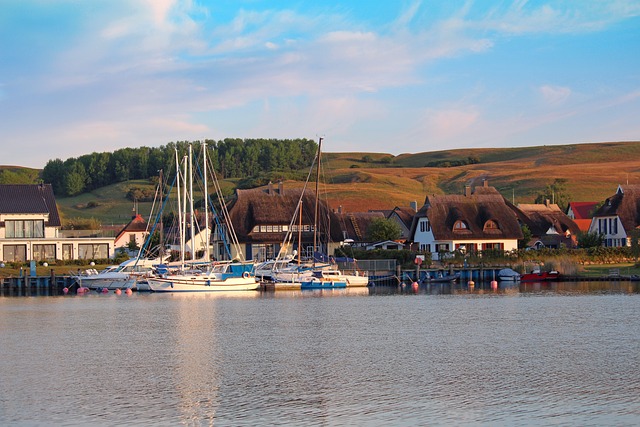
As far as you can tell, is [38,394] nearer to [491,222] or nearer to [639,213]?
[491,222]

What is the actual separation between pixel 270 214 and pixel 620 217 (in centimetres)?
3264

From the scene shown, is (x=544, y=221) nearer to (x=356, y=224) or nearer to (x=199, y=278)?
(x=356, y=224)

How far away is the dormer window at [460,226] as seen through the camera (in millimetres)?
90625

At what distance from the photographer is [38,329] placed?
1772 inches

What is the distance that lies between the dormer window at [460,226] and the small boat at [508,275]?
1337cm

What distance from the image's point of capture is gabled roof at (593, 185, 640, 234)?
91.8m

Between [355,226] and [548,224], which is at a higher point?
[355,226]

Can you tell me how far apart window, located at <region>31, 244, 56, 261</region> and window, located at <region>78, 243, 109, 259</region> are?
239 centimetres

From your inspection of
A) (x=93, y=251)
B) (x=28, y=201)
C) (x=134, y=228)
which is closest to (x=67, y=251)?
(x=93, y=251)

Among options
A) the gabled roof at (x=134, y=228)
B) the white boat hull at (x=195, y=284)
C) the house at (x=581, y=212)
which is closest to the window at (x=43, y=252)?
the white boat hull at (x=195, y=284)

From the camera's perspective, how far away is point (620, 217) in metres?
92.2

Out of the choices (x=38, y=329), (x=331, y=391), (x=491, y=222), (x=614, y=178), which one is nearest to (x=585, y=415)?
(x=331, y=391)

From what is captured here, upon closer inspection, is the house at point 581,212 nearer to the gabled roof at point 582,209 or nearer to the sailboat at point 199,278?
the gabled roof at point 582,209

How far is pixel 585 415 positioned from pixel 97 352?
19.5m
